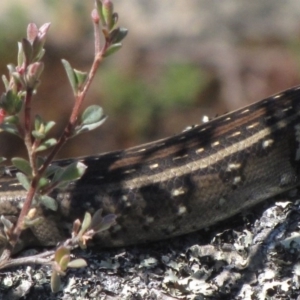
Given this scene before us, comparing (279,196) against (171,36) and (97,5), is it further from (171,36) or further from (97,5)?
(171,36)

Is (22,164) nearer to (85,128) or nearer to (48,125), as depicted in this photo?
(48,125)

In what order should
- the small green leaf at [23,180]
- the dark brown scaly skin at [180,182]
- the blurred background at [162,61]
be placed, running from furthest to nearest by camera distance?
the blurred background at [162,61]
the dark brown scaly skin at [180,182]
the small green leaf at [23,180]

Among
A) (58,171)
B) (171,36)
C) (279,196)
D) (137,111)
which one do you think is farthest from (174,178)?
(171,36)

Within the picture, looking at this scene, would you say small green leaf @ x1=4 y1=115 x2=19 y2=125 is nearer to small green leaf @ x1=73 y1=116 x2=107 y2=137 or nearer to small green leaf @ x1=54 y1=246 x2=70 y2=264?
small green leaf @ x1=73 y1=116 x2=107 y2=137

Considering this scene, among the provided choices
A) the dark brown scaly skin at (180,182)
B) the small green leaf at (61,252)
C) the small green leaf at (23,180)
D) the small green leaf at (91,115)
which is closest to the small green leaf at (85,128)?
the small green leaf at (91,115)

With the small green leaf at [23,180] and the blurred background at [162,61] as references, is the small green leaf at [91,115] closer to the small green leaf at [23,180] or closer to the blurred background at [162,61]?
the small green leaf at [23,180]

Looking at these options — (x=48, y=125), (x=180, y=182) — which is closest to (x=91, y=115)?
(x=48, y=125)
